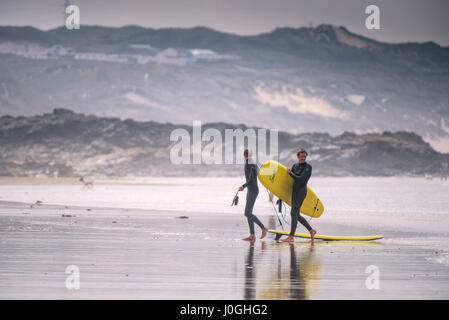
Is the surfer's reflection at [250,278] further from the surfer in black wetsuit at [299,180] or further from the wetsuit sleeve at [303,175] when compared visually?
the wetsuit sleeve at [303,175]

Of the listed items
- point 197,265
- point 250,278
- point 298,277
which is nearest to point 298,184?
point 197,265

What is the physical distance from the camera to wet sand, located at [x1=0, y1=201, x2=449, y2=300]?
34.2 ft

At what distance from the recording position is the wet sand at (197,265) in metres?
10.4

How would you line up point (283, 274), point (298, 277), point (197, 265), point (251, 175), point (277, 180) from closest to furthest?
point (298, 277), point (283, 274), point (197, 265), point (251, 175), point (277, 180)

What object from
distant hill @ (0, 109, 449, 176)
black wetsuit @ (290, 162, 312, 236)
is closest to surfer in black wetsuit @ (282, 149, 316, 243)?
black wetsuit @ (290, 162, 312, 236)

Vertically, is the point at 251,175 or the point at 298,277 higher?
the point at 251,175

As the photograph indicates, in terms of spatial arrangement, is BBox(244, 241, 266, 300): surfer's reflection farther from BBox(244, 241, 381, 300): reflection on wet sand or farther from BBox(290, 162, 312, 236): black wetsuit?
BBox(290, 162, 312, 236): black wetsuit

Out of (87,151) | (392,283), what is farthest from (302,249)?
(87,151)

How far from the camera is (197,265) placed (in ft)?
42.9

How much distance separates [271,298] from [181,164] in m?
164

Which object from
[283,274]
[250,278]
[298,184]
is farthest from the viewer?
[298,184]

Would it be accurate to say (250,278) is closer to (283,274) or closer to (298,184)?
(283,274)
